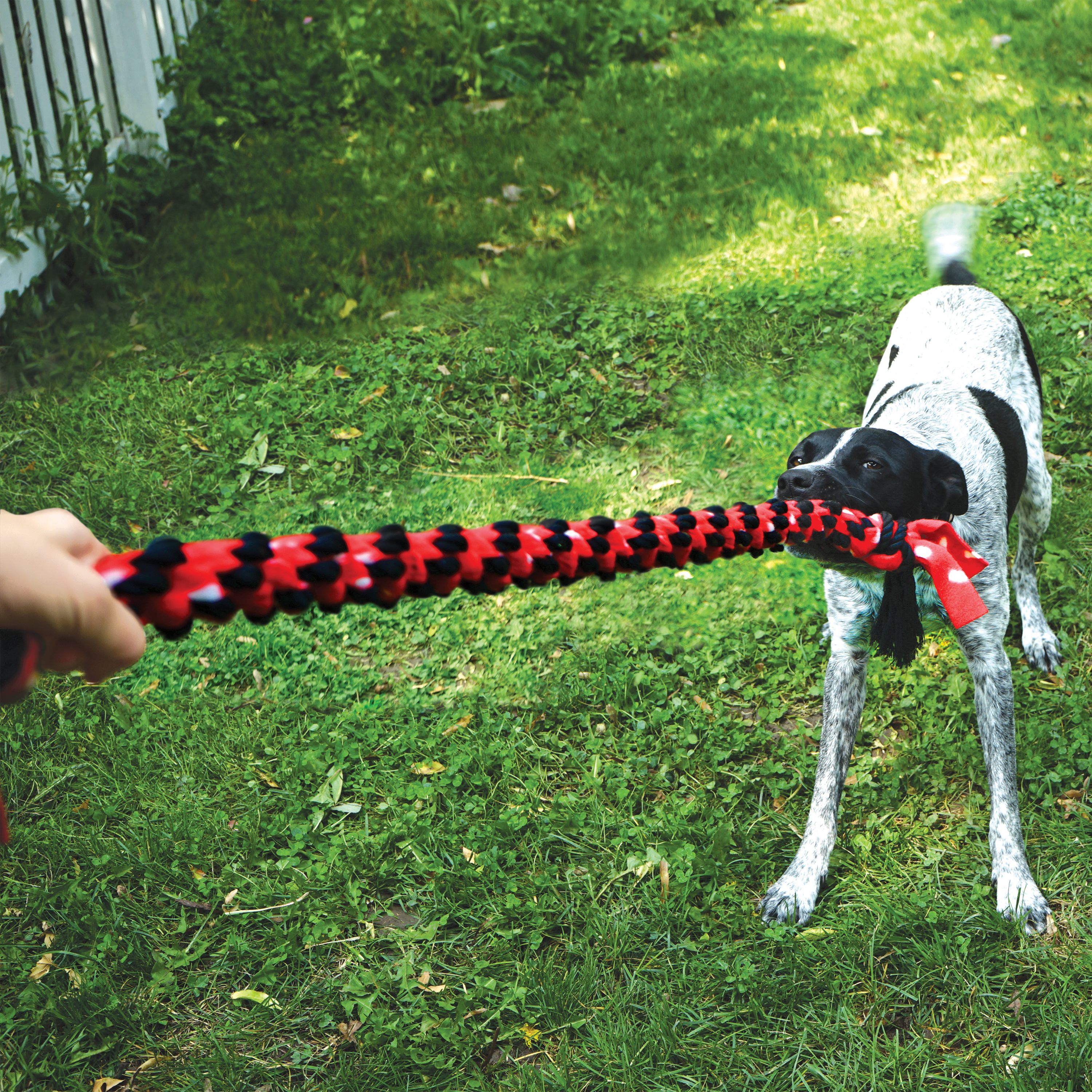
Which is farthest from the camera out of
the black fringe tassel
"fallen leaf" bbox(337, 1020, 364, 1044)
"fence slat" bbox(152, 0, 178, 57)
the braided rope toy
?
"fence slat" bbox(152, 0, 178, 57)

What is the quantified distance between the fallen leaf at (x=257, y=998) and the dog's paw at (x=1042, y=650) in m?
2.68

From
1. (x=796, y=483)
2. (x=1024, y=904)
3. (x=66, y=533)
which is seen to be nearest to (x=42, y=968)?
(x=66, y=533)

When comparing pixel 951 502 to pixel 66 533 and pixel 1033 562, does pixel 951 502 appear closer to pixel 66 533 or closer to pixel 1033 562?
pixel 1033 562

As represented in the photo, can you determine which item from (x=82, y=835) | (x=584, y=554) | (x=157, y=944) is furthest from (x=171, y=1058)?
(x=584, y=554)

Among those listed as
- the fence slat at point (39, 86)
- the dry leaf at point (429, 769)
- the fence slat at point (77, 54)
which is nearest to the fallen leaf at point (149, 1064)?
the dry leaf at point (429, 769)

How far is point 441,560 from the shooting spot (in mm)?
1325

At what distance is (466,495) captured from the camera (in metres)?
4.11

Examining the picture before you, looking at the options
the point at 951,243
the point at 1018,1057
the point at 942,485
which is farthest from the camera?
the point at 951,243

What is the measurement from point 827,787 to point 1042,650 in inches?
→ 46.2

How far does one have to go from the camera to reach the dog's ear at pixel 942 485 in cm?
243

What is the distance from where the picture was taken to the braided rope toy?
1074mm

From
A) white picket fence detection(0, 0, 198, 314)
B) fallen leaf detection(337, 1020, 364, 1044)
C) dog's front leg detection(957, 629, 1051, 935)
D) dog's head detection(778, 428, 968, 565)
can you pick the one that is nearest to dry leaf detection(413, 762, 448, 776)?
fallen leaf detection(337, 1020, 364, 1044)

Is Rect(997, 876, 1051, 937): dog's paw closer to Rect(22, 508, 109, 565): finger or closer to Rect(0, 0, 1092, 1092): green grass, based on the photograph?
Rect(0, 0, 1092, 1092): green grass

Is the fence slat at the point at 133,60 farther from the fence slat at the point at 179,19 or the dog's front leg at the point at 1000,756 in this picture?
the dog's front leg at the point at 1000,756
